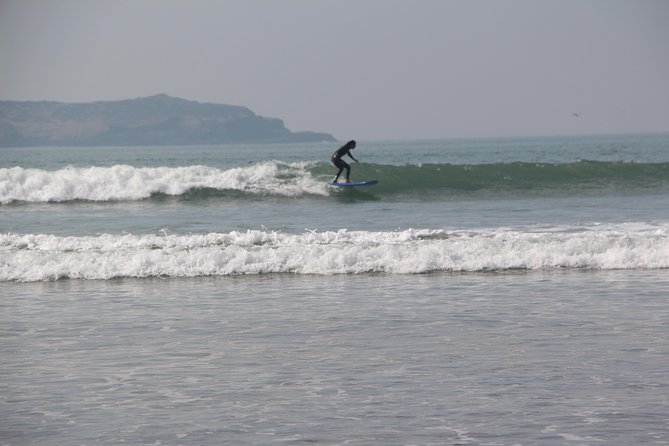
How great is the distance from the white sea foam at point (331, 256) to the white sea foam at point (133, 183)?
13.9 metres

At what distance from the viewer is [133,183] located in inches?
1336

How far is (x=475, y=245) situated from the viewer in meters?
17.9

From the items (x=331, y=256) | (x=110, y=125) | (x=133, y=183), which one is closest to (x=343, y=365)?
(x=331, y=256)

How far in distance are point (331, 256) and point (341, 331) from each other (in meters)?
6.10

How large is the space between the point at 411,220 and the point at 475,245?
691 centimetres

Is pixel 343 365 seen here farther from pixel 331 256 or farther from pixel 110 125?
pixel 110 125

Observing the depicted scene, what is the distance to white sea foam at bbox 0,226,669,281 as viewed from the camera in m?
16.8

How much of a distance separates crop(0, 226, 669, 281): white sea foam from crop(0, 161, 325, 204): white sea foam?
13.9 meters

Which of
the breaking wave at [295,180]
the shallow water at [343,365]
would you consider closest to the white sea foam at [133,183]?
the breaking wave at [295,180]

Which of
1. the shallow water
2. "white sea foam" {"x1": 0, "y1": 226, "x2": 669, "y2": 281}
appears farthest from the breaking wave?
the shallow water

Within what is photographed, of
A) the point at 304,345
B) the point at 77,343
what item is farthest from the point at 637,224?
the point at 77,343

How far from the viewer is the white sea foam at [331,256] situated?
55.2 feet

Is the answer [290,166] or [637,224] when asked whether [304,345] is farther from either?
[290,166]

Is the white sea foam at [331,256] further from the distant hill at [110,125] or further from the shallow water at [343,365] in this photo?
the distant hill at [110,125]
